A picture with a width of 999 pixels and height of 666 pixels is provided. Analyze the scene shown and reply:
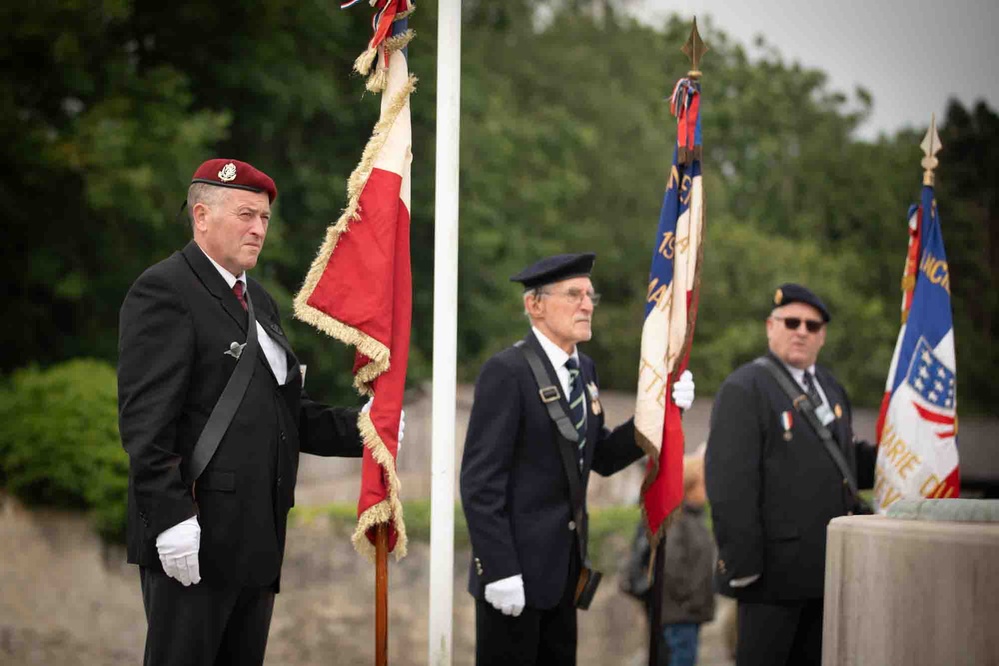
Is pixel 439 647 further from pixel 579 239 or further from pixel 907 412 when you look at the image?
pixel 579 239

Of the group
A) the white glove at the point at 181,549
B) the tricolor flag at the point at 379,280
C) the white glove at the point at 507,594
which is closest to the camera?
the white glove at the point at 181,549

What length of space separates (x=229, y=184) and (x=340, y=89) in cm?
1177

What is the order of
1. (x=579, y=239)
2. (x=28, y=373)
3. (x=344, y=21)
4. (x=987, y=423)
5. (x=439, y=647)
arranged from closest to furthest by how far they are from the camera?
(x=439, y=647) → (x=28, y=373) → (x=344, y=21) → (x=987, y=423) → (x=579, y=239)

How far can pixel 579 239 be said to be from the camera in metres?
27.2

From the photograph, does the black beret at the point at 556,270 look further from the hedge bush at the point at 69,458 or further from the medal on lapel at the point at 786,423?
the hedge bush at the point at 69,458

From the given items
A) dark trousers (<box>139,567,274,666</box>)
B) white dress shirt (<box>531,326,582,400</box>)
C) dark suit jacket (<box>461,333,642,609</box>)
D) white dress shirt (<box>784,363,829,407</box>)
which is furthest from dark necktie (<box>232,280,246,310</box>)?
white dress shirt (<box>784,363,829,407</box>)

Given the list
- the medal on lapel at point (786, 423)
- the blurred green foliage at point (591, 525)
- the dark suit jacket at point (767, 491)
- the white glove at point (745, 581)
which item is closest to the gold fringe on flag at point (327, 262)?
the dark suit jacket at point (767, 491)

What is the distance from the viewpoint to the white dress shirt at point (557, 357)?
17.3 ft

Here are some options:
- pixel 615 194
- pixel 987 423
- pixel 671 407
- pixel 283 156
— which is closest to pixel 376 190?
pixel 671 407

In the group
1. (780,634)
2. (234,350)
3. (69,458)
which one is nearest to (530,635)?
(780,634)

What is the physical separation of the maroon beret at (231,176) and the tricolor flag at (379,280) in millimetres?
478

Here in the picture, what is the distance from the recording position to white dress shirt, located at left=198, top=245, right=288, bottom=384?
14.3ft

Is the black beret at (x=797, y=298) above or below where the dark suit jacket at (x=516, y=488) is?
above

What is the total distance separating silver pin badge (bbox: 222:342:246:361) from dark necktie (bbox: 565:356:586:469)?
1.55 m
